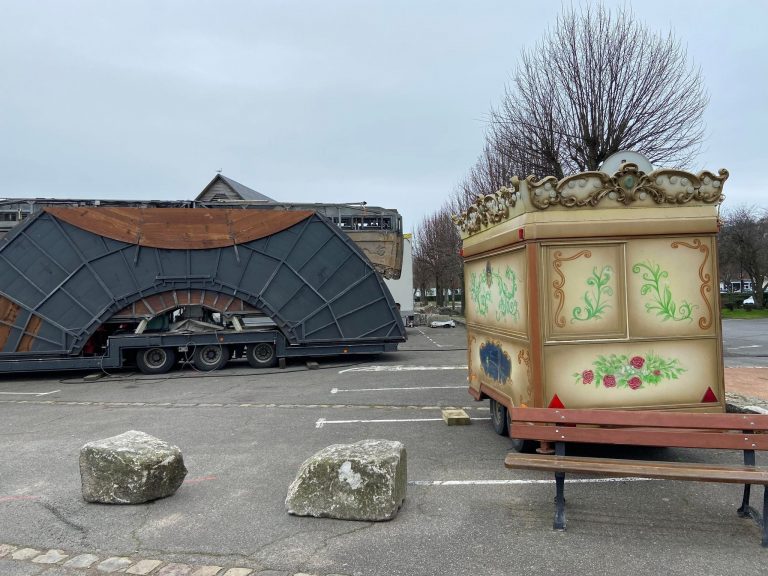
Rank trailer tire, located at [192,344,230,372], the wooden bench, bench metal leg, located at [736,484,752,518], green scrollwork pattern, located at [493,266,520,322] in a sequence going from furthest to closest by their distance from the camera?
trailer tire, located at [192,344,230,372] < green scrollwork pattern, located at [493,266,520,322] < bench metal leg, located at [736,484,752,518] < the wooden bench

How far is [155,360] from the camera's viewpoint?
48.9ft

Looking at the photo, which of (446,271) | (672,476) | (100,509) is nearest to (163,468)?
(100,509)

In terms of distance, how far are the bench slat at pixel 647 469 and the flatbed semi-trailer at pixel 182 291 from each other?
11.3 metres

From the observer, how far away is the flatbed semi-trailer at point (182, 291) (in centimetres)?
1413

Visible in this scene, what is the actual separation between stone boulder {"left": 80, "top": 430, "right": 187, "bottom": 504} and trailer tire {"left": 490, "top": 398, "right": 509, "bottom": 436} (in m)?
3.93

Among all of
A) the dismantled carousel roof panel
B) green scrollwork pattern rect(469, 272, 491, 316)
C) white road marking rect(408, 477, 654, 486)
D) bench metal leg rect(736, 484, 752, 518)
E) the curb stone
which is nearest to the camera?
the curb stone

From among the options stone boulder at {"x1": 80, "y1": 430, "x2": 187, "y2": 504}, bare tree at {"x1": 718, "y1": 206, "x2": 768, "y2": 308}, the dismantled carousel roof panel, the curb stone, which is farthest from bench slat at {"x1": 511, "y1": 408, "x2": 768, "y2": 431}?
bare tree at {"x1": 718, "y1": 206, "x2": 768, "y2": 308}

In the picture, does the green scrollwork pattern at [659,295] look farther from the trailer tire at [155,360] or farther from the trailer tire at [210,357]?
the trailer tire at [155,360]

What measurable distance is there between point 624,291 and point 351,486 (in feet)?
10.8

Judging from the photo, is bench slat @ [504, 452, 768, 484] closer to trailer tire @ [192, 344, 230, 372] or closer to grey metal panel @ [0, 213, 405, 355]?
grey metal panel @ [0, 213, 405, 355]

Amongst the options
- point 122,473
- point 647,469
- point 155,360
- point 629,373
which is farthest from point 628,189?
point 155,360

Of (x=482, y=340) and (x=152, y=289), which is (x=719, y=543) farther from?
(x=152, y=289)

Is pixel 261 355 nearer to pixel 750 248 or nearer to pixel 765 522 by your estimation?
pixel 765 522

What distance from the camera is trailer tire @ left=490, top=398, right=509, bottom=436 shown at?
707 centimetres
